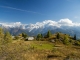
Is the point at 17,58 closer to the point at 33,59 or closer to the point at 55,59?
the point at 33,59

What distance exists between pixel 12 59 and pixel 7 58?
903 mm

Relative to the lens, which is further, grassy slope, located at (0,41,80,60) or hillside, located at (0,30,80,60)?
hillside, located at (0,30,80,60)

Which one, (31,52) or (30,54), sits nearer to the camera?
(30,54)

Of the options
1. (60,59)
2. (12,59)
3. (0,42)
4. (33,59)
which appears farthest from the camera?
(0,42)

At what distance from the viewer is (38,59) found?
16422 mm

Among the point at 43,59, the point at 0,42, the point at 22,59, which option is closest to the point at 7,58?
the point at 22,59

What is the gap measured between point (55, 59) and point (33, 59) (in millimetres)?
3849

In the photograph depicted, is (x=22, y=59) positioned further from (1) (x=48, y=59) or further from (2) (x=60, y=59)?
(2) (x=60, y=59)

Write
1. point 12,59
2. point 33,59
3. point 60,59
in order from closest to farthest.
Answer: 1. point 12,59
2. point 33,59
3. point 60,59

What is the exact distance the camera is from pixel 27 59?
50.6 ft

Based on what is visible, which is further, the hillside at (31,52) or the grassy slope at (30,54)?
the hillside at (31,52)

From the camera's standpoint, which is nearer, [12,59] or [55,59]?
[12,59]

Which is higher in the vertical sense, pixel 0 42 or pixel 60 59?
pixel 0 42

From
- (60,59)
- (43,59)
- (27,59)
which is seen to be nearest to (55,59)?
(60,59)
